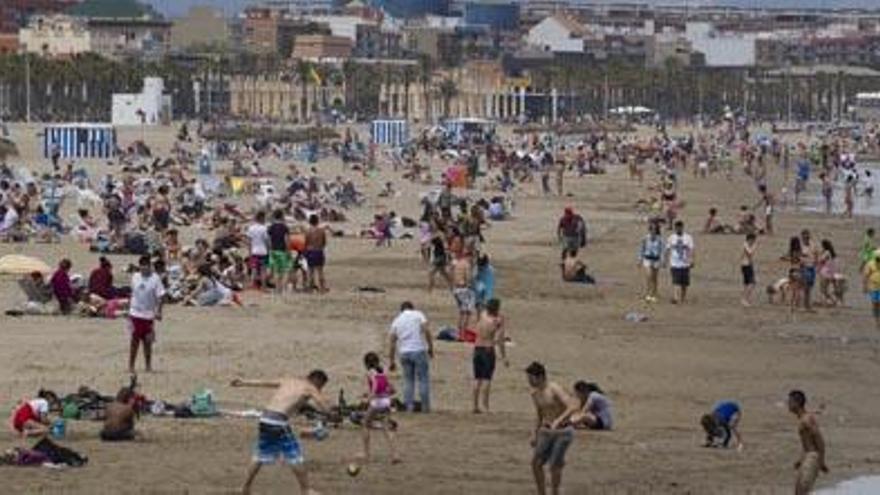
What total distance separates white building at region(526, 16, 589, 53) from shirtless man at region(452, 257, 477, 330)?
15563 cm

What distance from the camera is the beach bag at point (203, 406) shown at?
17.7 metres

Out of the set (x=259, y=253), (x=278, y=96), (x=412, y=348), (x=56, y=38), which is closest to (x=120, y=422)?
(x=412, y=348)

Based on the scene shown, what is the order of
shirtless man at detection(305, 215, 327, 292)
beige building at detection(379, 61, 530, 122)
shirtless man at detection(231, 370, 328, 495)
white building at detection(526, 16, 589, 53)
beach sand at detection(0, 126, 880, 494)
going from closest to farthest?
shirtless man at detection(231, 370, 328, 495), beach sand at detection(0, 126, 880, 494), shirtless man at detection(305, 215, 327, 292), beige building at detection(379, 61, 530, 122), white building at detection(526, 16, 589, 53)

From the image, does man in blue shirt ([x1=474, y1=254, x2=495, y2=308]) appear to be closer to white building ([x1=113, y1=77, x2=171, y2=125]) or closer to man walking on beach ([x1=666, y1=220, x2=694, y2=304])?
man walking on beach ([x1=666, y1=220, x2=694, y2=304])

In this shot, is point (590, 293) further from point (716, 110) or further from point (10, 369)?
point (716, 110)

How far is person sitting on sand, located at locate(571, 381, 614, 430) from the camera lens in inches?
693

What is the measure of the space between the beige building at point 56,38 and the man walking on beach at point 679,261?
10884cm

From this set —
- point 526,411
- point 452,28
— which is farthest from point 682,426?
point 452,28

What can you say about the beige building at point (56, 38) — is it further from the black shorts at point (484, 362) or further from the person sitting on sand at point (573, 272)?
the black shorts at point (484, 362)

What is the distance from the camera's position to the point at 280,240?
87.6ft

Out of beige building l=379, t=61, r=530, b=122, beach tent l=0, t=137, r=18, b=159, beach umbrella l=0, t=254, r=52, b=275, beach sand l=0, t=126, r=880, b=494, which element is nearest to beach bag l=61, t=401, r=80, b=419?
beach sand l=0, t=126, r=880, b=494

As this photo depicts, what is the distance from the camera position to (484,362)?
60.9ft

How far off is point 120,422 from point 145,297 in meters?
3.48

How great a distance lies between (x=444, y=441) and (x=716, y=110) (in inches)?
5775
